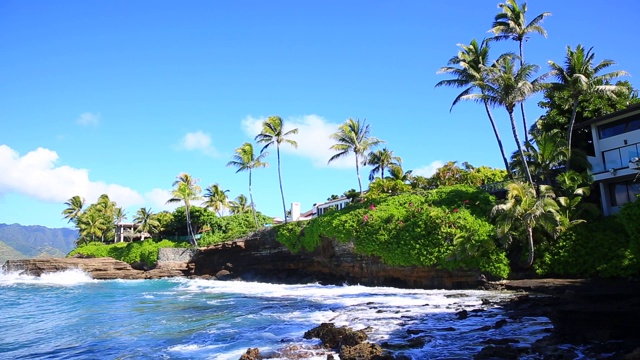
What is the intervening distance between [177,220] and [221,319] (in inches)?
1855

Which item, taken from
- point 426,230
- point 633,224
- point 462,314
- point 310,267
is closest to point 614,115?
point 633,224

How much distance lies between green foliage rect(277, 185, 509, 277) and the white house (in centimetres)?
688

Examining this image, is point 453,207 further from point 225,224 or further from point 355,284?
point 225,224

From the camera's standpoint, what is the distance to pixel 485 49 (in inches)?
1190

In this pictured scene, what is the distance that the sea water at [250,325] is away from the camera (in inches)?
499

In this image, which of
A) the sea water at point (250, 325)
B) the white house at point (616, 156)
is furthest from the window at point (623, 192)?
the sea water at point (250, 325)

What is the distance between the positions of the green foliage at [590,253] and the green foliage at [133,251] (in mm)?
42231

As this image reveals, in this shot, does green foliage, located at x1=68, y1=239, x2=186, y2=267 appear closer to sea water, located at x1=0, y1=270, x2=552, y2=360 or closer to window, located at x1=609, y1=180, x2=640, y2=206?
sea water, located at x1=0, y1=270, x2=552, y2=360

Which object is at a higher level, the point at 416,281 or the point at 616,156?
the point at 616,156

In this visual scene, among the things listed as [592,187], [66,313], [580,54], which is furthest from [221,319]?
[580,54]

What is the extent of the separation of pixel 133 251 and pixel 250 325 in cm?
4267

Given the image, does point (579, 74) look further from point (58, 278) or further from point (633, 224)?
point (58, 278)

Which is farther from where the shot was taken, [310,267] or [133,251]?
[133,251]

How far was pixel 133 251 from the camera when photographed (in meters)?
54.1
